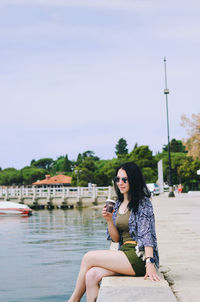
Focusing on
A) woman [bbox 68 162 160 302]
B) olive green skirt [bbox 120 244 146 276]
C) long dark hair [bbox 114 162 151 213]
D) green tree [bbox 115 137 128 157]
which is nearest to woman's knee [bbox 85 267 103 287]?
woman [bbox 68 162 160 302]

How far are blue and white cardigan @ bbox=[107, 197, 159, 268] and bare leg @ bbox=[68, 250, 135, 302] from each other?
0.21 m

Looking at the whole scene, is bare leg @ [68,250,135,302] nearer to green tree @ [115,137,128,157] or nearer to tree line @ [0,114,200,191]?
tree line @ [0,114,200,191]

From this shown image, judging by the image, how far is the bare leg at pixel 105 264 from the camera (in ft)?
15.1

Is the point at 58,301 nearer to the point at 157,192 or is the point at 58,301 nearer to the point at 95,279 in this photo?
the point at 95,279

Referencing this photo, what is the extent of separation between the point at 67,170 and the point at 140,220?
136095 millimetres

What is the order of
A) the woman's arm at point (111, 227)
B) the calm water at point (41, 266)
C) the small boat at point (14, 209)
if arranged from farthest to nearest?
the small boat at point (14, 209), the calm water at point (41, 266), the woman's arm at point (111, 227)

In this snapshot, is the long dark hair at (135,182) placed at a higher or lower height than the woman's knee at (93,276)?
higher

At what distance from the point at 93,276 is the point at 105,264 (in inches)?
6.5

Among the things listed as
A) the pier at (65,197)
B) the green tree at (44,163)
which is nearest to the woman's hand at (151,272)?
the pier at (65,197)

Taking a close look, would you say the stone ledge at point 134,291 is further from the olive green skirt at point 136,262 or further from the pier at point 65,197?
the pier at point 65,197

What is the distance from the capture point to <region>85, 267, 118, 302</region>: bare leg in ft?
14.9

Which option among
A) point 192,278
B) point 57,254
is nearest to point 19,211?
point 57,254

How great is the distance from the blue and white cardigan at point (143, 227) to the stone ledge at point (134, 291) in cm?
36

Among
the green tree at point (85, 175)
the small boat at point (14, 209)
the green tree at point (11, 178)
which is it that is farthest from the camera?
the green tree at point (11, 178)
